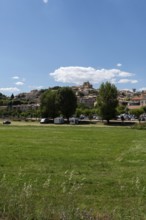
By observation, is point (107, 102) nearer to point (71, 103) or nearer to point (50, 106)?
point (71, 103)

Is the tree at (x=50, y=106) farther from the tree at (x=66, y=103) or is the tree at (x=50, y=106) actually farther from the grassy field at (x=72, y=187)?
the grassy field at (x=72, y=187)

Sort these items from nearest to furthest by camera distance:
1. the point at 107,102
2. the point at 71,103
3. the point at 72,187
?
1. the point at 72,187
2. the point at 107,102
3. the point at 71,103

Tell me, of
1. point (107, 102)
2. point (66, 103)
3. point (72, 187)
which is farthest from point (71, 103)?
point (72, 187)

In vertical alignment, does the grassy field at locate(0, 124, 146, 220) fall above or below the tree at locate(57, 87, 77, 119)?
below

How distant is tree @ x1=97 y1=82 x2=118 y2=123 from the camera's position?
344 ft

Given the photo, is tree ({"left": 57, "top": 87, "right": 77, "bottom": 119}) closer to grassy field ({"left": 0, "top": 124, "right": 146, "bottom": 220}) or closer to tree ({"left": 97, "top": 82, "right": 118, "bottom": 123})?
tree ({"left": 97, "top": 82, "right": 118, "bottom": 123})

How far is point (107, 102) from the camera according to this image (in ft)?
348

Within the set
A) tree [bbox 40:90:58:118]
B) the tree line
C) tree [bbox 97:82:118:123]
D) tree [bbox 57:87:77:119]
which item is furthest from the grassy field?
tree [bbox 40:90:58:118]

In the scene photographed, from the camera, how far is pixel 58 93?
121m

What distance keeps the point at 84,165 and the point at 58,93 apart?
10359 centimetres

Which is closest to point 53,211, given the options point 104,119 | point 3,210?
point 3,210

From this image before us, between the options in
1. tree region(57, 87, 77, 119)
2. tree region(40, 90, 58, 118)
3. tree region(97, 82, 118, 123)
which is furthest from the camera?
tree region(40, 90, 58, 118)

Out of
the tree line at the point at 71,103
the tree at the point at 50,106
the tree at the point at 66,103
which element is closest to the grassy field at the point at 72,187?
the tree line at the point at 71,103

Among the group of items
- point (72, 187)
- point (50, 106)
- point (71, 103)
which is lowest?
point (72, 187)
